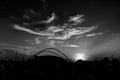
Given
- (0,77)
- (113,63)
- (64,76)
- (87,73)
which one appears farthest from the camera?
(113,63)

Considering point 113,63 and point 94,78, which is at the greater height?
point 113,63

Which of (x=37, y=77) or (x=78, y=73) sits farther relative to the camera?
(x=78, y=73)

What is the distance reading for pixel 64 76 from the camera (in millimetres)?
8062

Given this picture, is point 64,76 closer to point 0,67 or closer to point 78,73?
point 78,73

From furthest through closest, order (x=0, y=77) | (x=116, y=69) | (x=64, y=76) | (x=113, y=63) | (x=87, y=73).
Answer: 1. (x=113, y=63)
2. (x=116, y=69)
3. (x=87, y=73)
4. (x=64, y=76)
5. (x=0, y=77)

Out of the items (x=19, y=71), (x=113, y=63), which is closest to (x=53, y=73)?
(x=19, y=71)

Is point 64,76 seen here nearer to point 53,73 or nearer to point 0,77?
point 53,73

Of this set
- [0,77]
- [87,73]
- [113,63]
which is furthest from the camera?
[113,63]

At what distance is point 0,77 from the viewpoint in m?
7.24

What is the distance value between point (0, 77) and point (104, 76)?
6.20 meters

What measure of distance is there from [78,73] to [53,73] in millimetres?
1631

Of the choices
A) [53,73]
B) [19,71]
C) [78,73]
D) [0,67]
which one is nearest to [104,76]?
[78,73]

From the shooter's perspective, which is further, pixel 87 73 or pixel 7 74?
pixel 87 73

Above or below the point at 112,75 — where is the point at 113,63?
above
